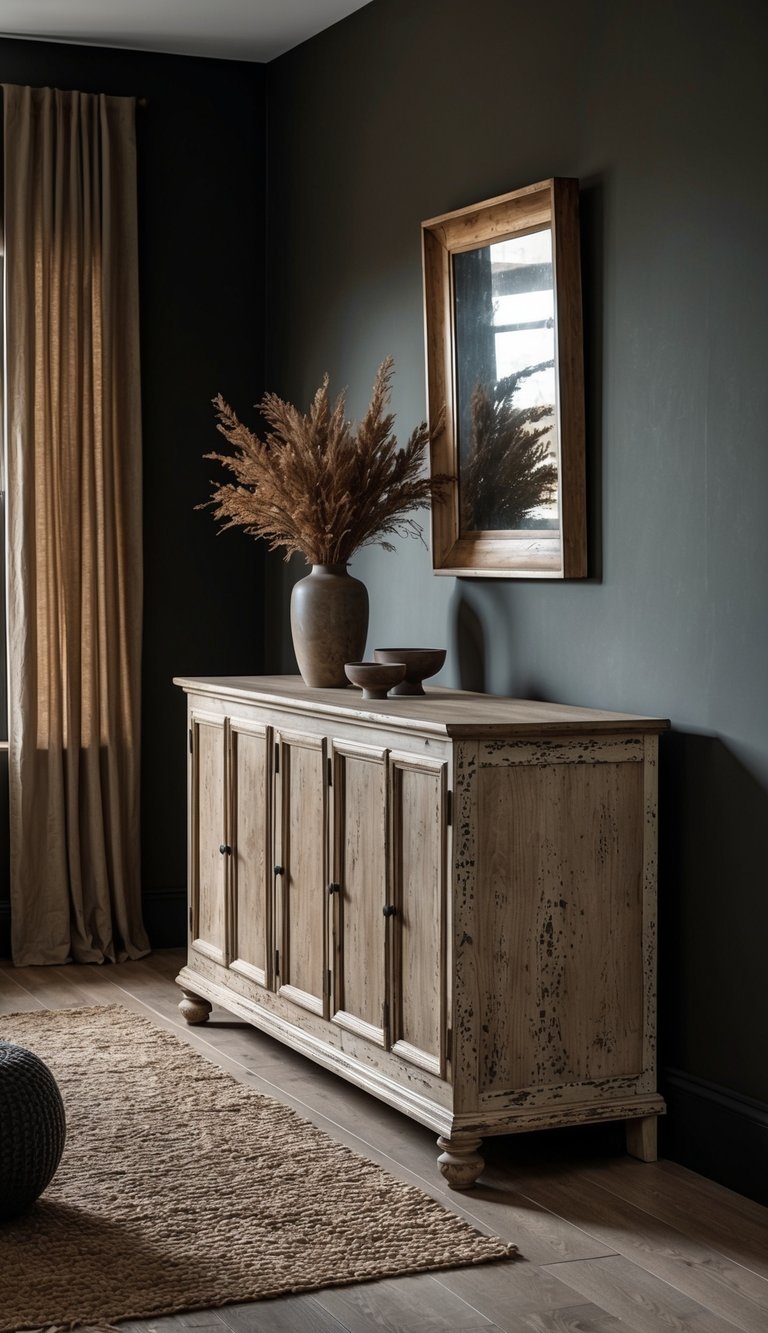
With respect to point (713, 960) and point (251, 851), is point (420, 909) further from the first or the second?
point (251, 851)

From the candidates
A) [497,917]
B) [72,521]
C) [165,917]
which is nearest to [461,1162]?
[497,917]

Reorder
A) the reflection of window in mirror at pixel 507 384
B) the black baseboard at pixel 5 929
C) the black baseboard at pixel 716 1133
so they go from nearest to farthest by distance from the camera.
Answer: the black baseboard at pixel 716 1133, the reflection of window in mirror at pixel 507 384, the black baseboard at pixel 5 929

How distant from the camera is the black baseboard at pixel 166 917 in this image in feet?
17.9

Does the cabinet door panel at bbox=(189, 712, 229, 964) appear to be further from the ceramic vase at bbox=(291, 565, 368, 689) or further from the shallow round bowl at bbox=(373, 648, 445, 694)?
the shallow round bowl at bbox=(373, 648, 445, 694)

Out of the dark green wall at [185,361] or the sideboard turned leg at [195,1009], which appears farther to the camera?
the dark green wall at [185,361]

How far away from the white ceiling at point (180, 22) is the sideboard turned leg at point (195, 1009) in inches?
116

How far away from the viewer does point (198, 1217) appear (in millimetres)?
2961

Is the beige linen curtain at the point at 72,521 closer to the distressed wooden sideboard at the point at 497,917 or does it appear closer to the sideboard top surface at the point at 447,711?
the sideboard top surface at the point at 447,711

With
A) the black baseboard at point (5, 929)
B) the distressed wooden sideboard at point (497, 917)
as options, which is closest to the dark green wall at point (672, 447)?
the distressed wooden sideboard at point (497, 917)

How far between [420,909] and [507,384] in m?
1.36

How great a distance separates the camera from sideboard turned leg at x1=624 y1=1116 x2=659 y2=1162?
11.0ft

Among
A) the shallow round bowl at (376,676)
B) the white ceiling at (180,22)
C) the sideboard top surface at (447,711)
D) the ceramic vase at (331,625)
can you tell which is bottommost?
the sideboard top surface at (447,711)

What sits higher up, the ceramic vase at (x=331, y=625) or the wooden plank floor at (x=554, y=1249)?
the ceramic vase at (x=331, y=625)

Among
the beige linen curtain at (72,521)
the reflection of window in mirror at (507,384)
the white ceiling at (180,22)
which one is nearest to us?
the reflection of window in mirror at (507,384)
